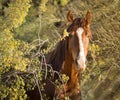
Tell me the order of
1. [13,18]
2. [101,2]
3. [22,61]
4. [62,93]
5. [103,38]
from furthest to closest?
[101,2] < [103,38] < [62,93] < [13,18] < [22,61]

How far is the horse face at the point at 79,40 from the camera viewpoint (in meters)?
6.38

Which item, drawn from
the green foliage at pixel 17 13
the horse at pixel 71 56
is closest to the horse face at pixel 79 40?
the horse at pixel 71 56

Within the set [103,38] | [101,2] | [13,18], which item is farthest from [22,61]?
[101,2]

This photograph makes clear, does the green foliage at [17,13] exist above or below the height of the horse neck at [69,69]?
above

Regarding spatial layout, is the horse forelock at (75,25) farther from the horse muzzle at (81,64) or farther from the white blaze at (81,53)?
the horse muzzle at (81,64)

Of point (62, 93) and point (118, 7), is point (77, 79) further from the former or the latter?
point (118, 7)

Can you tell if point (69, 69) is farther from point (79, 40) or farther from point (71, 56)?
point (79, 40)

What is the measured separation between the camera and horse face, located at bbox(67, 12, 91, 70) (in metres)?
6.38

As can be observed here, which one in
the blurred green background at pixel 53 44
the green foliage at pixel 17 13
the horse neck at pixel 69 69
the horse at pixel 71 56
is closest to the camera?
the blurred green background at pixel 53 44

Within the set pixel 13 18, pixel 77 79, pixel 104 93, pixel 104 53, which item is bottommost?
pixel 104 93

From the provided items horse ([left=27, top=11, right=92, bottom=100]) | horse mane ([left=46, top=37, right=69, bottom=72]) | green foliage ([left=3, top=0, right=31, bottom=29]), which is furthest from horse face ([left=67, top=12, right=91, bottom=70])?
green foliage ([left=3, top=0, right=31, bottom=29])

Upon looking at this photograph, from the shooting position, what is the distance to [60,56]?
6.90 metres

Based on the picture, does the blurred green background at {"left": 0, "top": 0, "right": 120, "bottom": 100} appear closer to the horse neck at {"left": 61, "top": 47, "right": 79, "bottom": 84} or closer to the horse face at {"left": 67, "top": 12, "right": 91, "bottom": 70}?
the horse face at {"left": 67, "top": 12, "right": 91, "bottom": 70}

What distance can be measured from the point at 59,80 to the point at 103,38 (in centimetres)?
325
